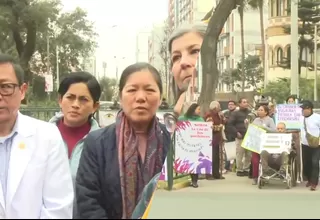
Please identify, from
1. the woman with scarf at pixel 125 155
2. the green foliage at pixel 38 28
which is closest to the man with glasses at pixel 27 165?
the woman with scarf at pixel 125 155

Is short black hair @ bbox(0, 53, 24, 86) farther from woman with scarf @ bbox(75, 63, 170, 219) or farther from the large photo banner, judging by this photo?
the large photo banner

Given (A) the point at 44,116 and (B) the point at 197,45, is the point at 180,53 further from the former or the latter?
(A) the point at 44,116

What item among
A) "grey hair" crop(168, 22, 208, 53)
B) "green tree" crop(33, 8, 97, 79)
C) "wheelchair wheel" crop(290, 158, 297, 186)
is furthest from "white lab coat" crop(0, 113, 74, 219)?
"green tree" crop(33, 8, 97, 79)

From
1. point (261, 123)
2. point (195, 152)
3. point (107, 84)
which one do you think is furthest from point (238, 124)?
point (107, 84)

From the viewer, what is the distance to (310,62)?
22.1 metres

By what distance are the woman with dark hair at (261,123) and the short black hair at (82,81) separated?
602 centimetres

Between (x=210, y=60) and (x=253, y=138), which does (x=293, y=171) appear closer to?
(x=253, y=138)

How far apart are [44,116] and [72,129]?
27.5 ft

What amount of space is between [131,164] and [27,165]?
370 mm

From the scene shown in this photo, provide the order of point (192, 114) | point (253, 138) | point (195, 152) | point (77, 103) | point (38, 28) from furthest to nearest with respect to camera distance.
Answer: point (38, 28), point (253, 138), point (195, 152), point (77, 103), point (192, 114)

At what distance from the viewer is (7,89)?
6.45 feet

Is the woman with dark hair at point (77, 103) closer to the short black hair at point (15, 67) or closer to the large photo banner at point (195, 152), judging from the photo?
the large photo banner at point (195, 152)

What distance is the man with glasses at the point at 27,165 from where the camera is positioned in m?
1.89

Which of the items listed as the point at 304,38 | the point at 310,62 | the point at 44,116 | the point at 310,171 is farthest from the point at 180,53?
the point at 310,62
